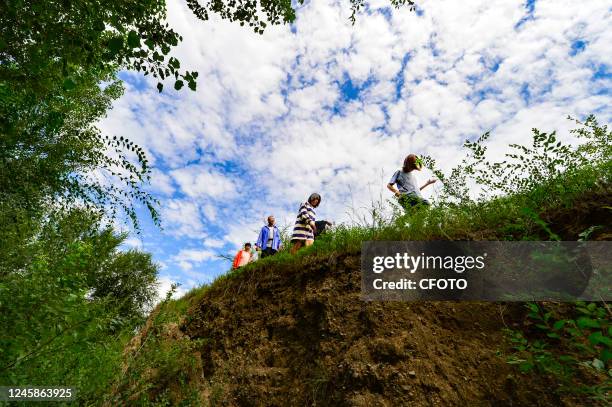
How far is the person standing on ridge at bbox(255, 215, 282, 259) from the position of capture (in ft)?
29.4

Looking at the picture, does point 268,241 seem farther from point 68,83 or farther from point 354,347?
point 68,83

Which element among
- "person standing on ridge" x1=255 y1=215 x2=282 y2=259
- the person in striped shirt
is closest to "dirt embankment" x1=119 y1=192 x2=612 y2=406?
the person in striped shirt

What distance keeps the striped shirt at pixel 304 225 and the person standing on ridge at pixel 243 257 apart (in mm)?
1925

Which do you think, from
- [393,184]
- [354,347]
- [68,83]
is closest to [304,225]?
[393,184]

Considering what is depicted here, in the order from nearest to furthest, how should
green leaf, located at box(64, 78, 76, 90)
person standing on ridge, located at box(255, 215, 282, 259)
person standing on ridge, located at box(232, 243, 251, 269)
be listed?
green leaf, located at box(64, 78, 76, 90), person standing on ridge, located at box(232, 243, 251, 269), person standing on ridge, located at box(255, 215, 282, 259)

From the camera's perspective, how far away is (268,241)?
9117 mm

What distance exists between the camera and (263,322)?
515 cm

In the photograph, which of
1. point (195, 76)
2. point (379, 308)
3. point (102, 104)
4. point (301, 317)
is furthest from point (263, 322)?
point (102, 104)

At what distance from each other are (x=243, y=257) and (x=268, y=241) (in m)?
0.88

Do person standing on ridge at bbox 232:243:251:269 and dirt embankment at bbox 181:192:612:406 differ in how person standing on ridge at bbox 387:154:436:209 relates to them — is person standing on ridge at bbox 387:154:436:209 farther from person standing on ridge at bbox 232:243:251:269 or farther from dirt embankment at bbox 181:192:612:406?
person standing on ridge at bbox 232:243:251:269

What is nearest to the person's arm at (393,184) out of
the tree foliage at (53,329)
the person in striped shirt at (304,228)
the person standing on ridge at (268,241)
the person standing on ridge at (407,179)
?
the person standing on ridge at (407,179)

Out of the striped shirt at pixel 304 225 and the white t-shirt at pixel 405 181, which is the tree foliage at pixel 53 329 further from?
the white t-shirt at pixel 405 181

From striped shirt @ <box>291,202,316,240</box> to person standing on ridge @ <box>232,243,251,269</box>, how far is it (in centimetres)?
192

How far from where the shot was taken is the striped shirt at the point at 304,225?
23.5 ft
